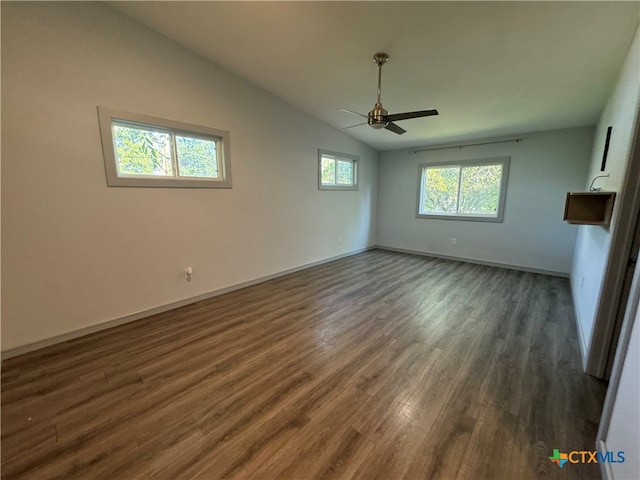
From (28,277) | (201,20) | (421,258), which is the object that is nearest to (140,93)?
(201,20)

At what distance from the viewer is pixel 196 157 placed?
3320 mm

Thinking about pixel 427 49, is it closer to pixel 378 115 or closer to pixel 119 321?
pixel 378 115

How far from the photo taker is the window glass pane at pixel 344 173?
218 inches

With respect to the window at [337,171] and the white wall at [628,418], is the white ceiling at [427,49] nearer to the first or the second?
the window at [337,171]

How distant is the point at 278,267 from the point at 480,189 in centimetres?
433

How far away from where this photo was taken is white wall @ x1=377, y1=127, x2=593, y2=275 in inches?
168

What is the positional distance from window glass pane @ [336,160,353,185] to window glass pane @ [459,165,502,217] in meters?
2.34

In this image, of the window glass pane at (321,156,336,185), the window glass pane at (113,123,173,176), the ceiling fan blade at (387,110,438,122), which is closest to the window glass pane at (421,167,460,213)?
the window glass pane at (321,156,336,185)

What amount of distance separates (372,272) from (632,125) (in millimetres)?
3465

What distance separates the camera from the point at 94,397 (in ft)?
5.92

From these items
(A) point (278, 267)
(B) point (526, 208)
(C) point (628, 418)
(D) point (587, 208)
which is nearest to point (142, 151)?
(A) point (278, 267)

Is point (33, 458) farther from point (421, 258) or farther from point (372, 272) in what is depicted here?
point (421, 258)
